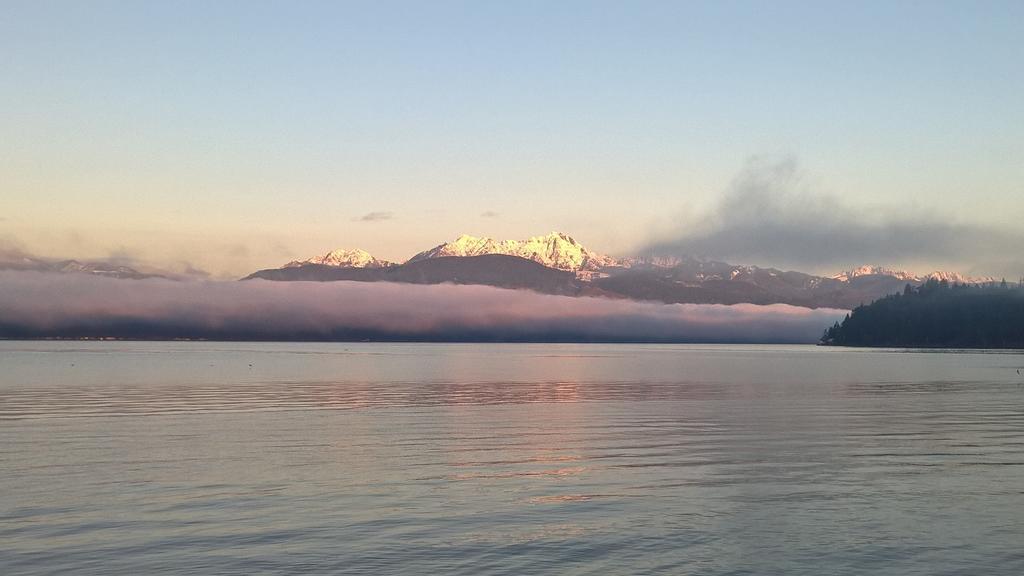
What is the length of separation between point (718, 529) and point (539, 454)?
17.2m

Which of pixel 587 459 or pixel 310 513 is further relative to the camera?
pixel 587 459

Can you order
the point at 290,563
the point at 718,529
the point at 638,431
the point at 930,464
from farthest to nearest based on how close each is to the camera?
the point at 638,431
the point at 930,464
the point at 718,529
the point at 290,563

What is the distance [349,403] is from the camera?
78438 millimetres

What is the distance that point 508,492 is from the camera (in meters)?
33.4

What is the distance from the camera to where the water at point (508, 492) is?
24344 mm

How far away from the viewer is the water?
2434cm

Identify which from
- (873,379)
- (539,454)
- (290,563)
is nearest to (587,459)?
(539,454)

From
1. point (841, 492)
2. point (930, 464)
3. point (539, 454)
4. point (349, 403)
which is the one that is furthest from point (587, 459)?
point (349, 403)

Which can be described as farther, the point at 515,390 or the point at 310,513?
the point at 515,390

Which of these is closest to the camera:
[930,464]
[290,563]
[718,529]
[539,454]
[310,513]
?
[290,563]

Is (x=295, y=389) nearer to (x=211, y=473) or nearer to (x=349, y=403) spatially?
(x=349, y=403)

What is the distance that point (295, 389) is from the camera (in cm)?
10000

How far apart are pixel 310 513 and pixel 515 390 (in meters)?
71.8

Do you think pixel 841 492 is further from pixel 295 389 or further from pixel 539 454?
pixel 295 389
